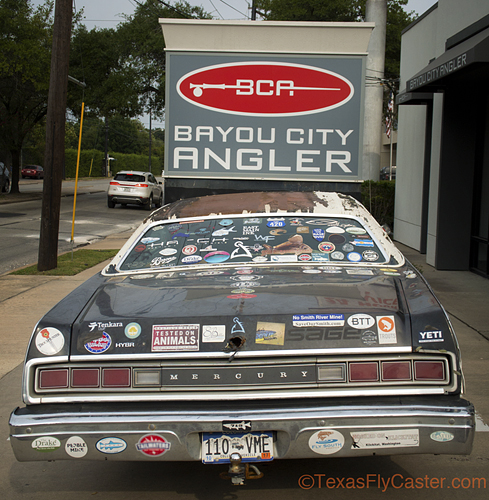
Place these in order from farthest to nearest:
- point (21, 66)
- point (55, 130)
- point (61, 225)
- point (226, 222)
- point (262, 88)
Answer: point (21, 66), point (61, 225), point (55, 130), point (262, 88), point (226, 222)

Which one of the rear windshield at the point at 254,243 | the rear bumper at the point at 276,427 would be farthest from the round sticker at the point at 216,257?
the rear bumper at the point at 276,427

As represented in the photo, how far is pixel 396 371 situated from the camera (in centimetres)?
288

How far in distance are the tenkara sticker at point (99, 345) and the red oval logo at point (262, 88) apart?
5749mm

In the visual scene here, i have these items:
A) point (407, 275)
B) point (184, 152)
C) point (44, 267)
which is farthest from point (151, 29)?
point (407, 275)

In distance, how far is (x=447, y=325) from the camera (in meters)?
2.96

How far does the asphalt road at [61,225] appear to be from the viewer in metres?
14.1

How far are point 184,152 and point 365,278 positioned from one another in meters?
5.07

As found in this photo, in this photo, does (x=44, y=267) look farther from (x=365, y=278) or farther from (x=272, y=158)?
(x=365, y=278)

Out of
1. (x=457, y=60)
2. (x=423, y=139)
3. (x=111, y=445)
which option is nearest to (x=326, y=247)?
(x=111, y=445)

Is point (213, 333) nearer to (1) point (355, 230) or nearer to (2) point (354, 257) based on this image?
(2) point (354, 257)

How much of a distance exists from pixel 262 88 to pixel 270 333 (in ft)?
19.4

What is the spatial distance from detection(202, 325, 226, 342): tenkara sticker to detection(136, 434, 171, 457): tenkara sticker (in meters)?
0.51

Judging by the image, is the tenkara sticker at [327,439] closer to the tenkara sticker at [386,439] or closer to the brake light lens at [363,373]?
the tenkara sticker at [386,439]

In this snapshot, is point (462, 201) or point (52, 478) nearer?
point (52, 478)
